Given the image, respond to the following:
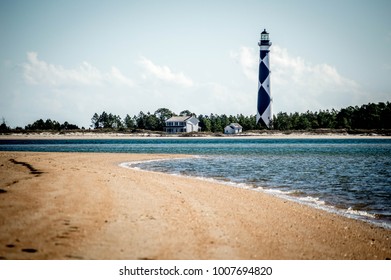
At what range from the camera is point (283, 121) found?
94375 mm

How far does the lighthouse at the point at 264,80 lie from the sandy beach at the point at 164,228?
72.0 m

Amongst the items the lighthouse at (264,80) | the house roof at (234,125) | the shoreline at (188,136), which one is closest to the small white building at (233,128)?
the house roof at (234,125)

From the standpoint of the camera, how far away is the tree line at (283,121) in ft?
269

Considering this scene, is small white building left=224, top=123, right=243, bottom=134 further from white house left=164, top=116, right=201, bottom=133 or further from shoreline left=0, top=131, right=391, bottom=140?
white house left=164, top=116, right=201, bottom=133

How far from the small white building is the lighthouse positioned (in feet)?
63.2

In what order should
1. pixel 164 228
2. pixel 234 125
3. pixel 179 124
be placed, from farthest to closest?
1. pixel 179 124
2. pixel 234 125
3. pixel 164 228

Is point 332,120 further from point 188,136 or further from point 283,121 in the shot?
point 188,136

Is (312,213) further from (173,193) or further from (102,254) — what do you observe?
(102,254)

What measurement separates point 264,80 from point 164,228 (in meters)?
76.9

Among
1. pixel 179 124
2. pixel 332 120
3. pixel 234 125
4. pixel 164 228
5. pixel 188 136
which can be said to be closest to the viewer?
pixel 164 228

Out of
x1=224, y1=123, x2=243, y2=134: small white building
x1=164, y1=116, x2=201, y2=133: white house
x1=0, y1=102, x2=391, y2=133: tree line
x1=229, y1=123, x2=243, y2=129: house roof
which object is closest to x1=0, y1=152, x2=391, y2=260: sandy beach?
x1=0, y1=102, x2=391, y2=133: tree line

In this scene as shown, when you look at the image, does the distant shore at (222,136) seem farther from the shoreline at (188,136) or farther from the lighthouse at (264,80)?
the lighthouse at (264,80)

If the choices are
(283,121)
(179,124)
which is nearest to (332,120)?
(283,121)
